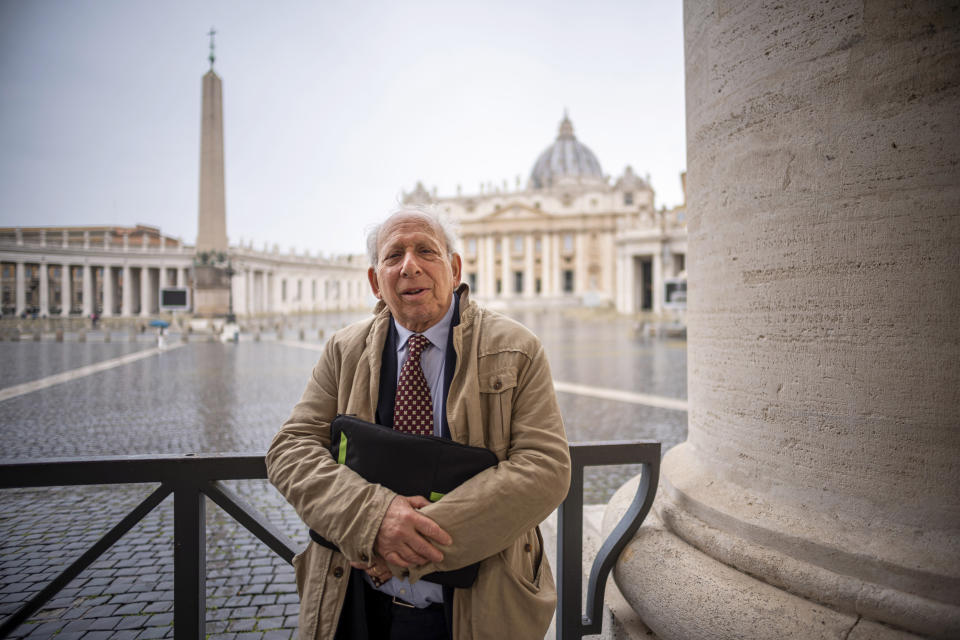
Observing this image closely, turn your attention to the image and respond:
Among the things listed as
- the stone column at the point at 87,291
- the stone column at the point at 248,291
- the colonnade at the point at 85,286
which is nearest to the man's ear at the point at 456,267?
the colonnade at the point at 85,286

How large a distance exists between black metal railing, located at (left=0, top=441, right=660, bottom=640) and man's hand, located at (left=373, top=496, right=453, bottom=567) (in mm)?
683

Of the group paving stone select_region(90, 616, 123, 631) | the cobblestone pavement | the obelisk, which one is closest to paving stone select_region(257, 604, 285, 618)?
the cobblestone pavement

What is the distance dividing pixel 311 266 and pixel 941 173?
70413 millimetres

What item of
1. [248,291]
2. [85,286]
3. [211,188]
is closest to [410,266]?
[211,188]

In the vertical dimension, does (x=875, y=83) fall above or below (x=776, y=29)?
below

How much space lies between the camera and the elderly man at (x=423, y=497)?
4.62 feet

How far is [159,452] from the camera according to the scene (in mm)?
5852

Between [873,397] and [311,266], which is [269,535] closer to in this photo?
[873,397]

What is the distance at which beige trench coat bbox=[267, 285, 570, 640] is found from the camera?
1409 mm

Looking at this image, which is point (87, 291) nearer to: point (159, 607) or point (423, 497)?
point (159, 607)

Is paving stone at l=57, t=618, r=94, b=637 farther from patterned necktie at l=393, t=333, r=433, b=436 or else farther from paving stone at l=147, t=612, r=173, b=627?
patterned necktie at l=393, t=333, r=433, b=436

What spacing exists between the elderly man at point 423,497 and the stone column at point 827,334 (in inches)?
24.4

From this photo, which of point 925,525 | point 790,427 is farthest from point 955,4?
point 925,525

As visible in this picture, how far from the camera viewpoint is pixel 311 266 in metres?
67.8
